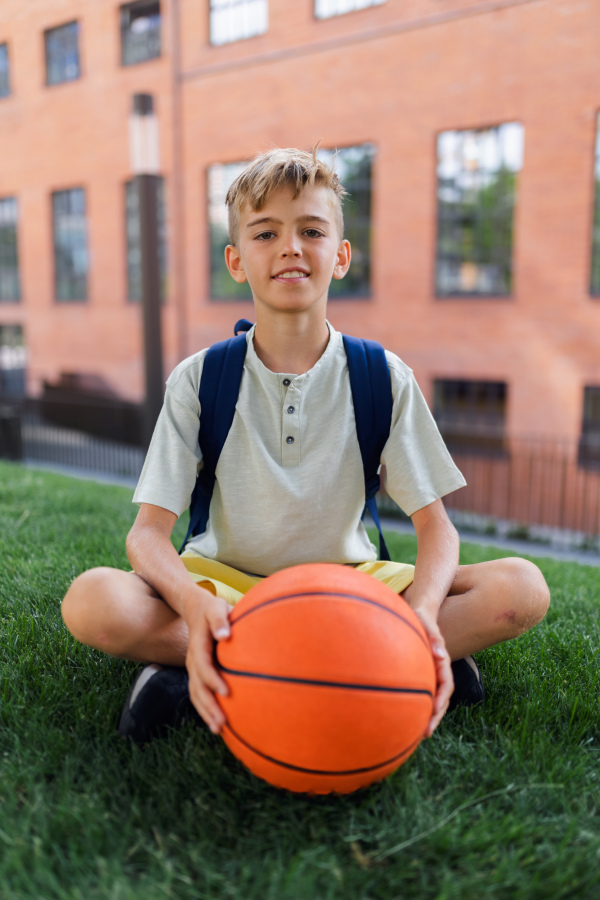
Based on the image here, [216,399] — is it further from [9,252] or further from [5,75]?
[5,75]

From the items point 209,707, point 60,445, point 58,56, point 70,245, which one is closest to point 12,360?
point 70,245

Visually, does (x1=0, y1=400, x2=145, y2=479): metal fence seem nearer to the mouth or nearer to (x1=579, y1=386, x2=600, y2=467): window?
(x1=579, y1=386, x2=600, y2=467): window

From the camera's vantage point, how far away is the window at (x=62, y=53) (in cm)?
1842

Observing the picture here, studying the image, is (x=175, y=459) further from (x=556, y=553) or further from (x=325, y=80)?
(x=325, y=80)

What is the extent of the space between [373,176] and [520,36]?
352 cm

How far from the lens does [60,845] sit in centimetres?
156

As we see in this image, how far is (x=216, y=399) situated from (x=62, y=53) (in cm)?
2038

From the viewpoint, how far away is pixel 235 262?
2.50 m

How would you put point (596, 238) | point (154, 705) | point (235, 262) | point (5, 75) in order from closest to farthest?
point (154, 705)
point (235, 262)
point (596, 238)
point (5, 75)

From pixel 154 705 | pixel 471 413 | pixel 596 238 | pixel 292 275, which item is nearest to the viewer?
pixel 154 705

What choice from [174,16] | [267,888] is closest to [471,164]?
[174,16]

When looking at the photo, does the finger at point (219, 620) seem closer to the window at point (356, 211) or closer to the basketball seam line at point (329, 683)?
the basketball seam line at point (329, 683)

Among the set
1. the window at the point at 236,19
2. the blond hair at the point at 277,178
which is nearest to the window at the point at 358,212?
the window at the point at 236,19

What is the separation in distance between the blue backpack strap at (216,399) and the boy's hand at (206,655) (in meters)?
0.57
